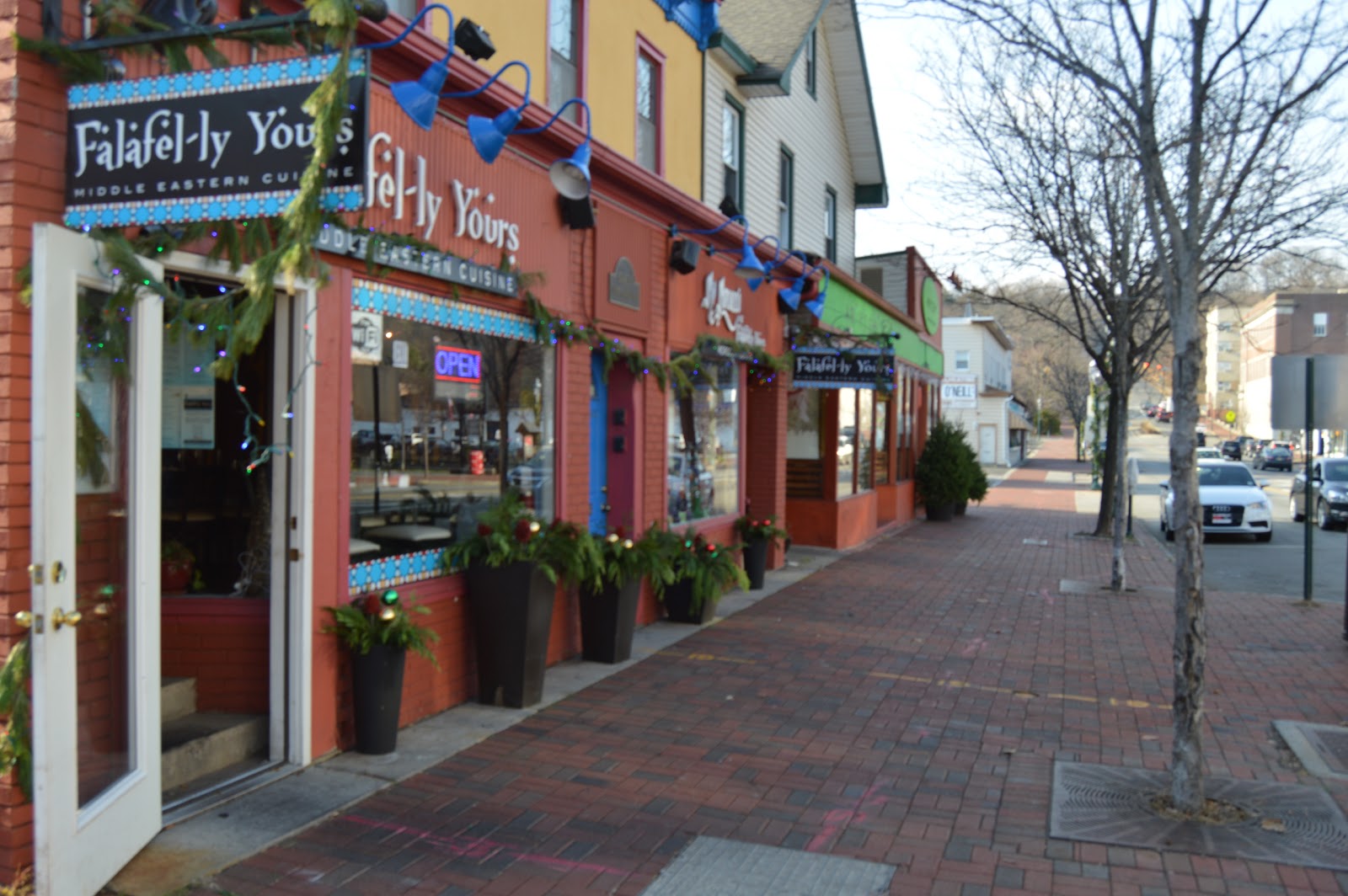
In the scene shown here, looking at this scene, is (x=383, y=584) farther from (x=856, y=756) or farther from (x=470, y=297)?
(x=856, y=756)

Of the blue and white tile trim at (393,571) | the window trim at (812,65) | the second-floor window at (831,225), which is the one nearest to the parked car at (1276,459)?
the second-floor window at (831,225)

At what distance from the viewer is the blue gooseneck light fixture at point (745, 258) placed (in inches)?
439

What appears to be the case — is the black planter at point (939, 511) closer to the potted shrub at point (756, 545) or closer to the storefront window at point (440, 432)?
the potted shrub at point (756, 545)

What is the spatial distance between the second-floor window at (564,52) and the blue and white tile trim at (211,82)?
16.6 ft

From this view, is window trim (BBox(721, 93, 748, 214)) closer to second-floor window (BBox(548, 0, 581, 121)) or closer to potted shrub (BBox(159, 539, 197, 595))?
second-floor window (BBox(548, 0, 581, 121))

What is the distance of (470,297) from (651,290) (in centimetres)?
308

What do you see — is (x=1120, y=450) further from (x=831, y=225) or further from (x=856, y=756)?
(x=856, y=756)

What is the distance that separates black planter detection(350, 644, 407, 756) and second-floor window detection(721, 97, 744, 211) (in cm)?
855

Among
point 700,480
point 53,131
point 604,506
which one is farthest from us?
point 700,480

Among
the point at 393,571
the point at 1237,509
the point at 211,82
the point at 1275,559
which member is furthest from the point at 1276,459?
the point at 211,82

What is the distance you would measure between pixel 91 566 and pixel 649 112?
8014mm

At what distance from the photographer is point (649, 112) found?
36.5 ft

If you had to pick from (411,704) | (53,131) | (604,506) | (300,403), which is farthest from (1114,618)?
(53,131)

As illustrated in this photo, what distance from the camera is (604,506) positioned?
32.6 ft
